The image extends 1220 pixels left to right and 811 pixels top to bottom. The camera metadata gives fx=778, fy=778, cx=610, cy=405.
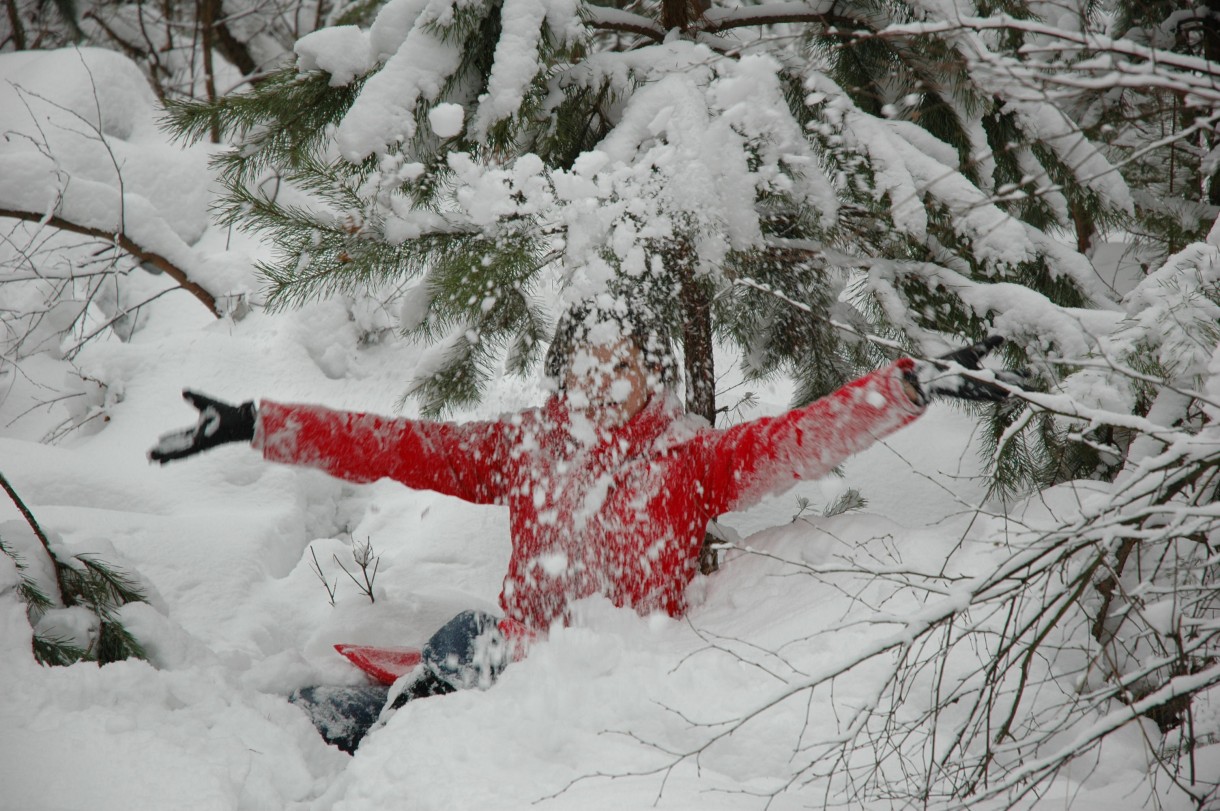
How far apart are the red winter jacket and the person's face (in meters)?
0.04

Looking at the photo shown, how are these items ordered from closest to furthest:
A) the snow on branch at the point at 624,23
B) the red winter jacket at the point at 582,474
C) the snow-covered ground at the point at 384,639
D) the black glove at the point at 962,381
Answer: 1. the snow-covered ground at the point at 384,639
2. the black glove at the point at 962,381
3. the red winter jacket at the point at 582,474
4. the snow on branch at the point at 624,23

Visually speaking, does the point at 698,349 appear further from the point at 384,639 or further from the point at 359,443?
→ the point at 384,639

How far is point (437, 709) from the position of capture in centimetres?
168

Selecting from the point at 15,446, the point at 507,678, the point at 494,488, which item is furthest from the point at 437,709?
the point at 15,446

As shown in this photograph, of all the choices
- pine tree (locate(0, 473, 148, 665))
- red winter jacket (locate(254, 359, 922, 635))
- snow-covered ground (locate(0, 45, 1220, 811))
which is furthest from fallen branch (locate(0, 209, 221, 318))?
red winter jacket (locate(254, 359, 922, 635))

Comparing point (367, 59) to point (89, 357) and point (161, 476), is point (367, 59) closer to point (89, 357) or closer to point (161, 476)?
point (161, 476)

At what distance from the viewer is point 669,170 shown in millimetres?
2039

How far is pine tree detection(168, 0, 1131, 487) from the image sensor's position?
2.07 m

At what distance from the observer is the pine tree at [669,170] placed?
6.78 ft

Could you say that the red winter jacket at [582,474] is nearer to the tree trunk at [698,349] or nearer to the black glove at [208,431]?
the black glove at [208,431]

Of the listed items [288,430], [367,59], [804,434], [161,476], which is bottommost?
[161,476]

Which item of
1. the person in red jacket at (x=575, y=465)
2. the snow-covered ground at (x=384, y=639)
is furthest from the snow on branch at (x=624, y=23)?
the snow-covered ground at (x=384, y=639)

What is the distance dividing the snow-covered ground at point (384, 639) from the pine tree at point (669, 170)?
753mm

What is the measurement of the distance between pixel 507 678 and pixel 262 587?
191 centimetres
